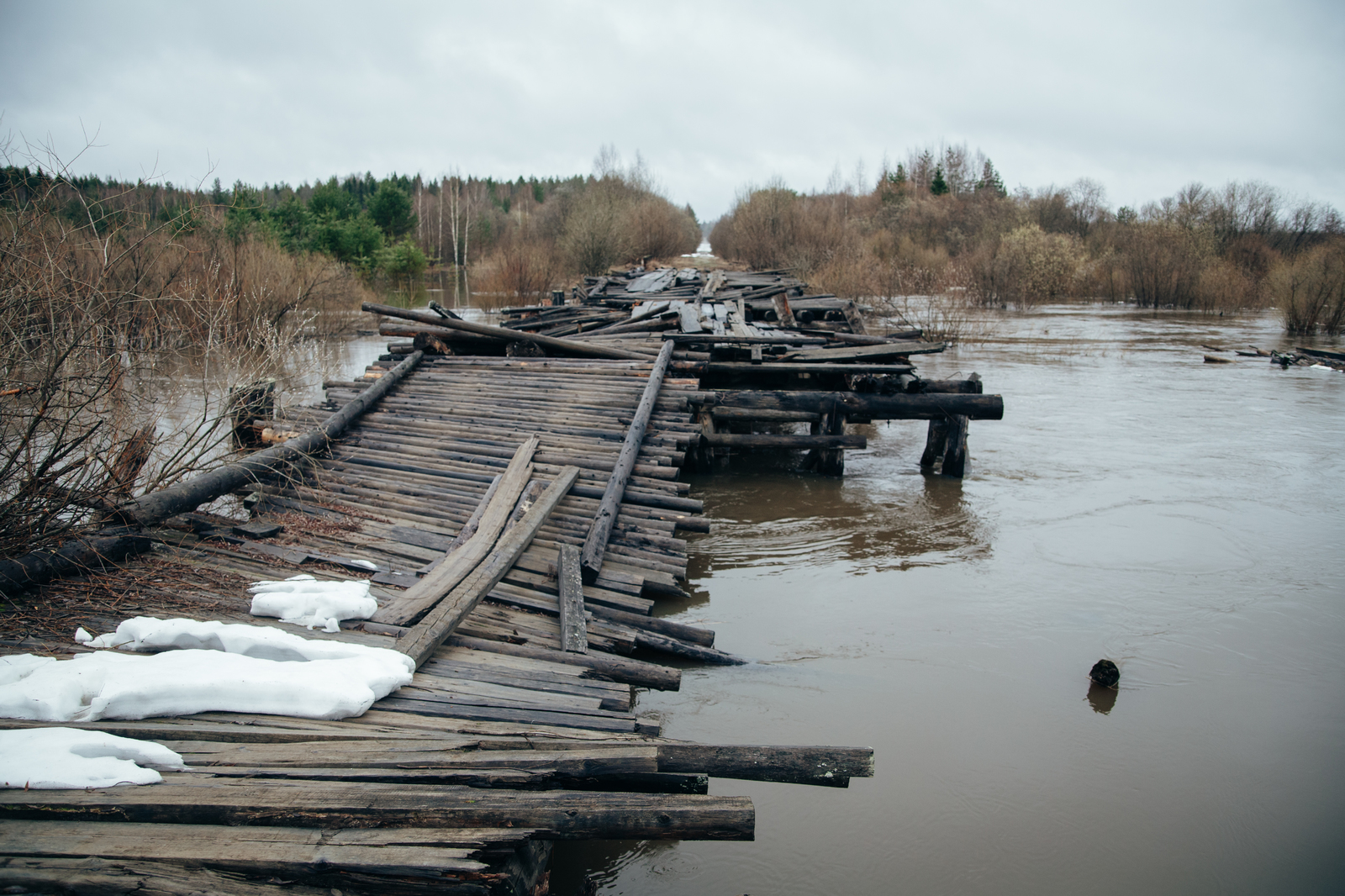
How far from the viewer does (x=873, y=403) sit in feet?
30.5

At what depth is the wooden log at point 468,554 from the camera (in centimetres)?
432

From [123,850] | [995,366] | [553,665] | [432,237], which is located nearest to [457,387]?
[553,665]

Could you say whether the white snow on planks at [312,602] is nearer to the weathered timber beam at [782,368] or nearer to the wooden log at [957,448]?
the weathered timber beam at [782,368]

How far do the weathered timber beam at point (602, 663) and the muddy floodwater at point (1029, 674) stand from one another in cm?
39

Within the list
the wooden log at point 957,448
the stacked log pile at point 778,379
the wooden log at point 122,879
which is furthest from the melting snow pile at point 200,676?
the wooden log at point 957,448

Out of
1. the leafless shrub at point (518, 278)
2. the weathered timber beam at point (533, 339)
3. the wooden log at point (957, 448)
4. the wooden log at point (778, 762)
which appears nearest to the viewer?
the wooden log at point (778, 762)

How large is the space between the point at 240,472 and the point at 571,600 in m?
3.07

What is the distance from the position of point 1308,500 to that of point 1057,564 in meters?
4.45

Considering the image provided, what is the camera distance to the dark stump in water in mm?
5000

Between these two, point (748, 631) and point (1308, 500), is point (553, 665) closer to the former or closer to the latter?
point (748, 631)

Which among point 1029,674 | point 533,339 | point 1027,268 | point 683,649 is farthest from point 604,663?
point 1027,268

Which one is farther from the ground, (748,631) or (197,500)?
(197,500)

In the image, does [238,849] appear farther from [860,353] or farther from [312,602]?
[860,353]

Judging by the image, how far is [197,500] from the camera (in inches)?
214
